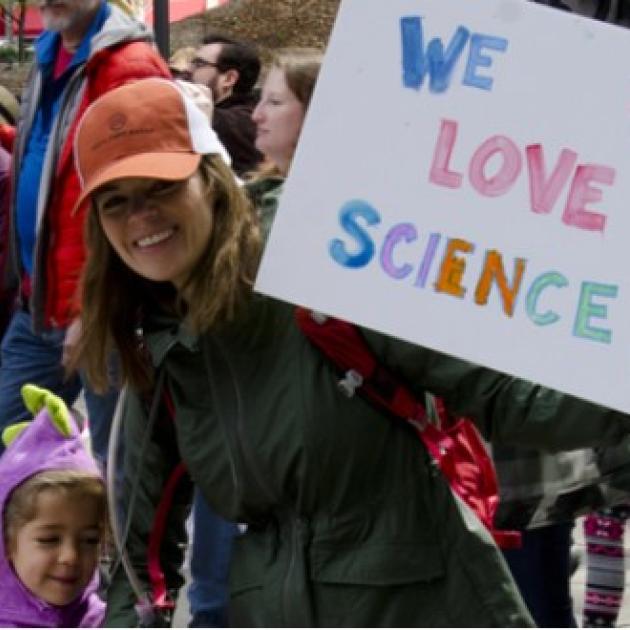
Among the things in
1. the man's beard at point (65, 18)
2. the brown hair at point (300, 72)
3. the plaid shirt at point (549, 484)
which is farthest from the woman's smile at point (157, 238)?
the man's beard at point (65, 18)

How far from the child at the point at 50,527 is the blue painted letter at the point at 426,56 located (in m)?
1.41

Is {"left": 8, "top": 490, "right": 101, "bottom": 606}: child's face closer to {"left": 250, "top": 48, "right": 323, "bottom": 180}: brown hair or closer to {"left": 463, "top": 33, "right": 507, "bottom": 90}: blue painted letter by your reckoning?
{"left": 250, "top": 48, "right": 323, "bottom": 180}: brown hair

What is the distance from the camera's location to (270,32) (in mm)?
22656

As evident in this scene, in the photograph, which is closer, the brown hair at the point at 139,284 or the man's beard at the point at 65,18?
the brown hair at the point at 139,284

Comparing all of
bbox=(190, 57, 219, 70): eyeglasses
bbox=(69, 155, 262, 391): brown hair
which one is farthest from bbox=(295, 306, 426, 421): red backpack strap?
bbox=(190, 57, 219, 70): eyeglasses

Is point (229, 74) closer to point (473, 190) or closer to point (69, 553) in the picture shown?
point (69, 553)

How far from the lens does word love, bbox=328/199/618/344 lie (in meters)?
2.35

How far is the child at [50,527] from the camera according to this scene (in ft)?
11.5

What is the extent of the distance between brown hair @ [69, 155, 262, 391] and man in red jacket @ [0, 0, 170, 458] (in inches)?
64.6

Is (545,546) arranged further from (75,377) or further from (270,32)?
(270,32)

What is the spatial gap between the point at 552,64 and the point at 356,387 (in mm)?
587

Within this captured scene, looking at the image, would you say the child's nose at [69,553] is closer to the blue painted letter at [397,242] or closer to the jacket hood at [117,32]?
the blue painted letter at [397,242]

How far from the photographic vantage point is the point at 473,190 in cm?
243

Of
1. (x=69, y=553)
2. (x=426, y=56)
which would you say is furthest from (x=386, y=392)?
(x=69, y=553)
